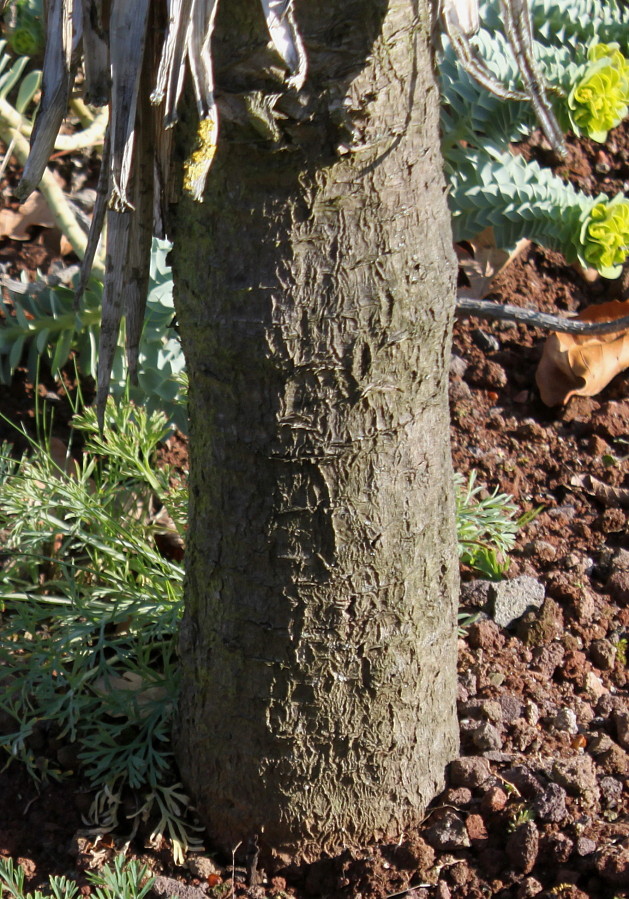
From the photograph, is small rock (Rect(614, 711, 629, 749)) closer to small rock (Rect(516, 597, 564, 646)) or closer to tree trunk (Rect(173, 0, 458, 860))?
small rock (Rect(516, 597, 564, 646))

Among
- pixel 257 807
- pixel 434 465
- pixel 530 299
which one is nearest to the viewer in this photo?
pixel 434 465

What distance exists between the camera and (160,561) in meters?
1.93

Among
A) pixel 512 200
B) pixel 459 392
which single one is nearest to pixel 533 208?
pixel 512 200

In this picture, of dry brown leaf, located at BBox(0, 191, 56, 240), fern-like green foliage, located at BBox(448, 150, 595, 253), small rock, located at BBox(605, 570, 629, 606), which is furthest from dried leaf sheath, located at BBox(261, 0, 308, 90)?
dry brown leaf, located at BBox(0, 191, 56, 240)

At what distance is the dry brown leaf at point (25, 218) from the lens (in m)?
3.08

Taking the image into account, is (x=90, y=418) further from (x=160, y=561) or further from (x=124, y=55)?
(x=124, y=55)

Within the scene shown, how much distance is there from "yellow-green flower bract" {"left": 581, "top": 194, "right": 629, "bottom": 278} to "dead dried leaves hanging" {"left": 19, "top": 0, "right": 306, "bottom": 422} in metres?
1.69

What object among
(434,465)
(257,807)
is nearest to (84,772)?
(257,807)

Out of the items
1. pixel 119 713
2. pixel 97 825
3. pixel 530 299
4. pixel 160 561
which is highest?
pixel 530 299

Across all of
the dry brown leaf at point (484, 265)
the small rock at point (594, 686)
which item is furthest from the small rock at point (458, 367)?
the small rock at point (594, 686)

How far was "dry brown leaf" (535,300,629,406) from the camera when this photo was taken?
2656mm

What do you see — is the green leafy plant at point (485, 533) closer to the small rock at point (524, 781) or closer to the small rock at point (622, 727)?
the small rock at point (622, 727)

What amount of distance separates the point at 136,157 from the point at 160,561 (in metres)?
0.97

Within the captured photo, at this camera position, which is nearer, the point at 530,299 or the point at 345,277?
the point at 345,277
